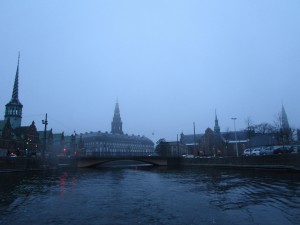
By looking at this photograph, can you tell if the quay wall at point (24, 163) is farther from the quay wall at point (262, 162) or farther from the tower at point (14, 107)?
the tower at point (14, 107)

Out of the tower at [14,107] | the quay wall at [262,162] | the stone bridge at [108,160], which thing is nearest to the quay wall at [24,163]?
the stone bridge at [108,160]

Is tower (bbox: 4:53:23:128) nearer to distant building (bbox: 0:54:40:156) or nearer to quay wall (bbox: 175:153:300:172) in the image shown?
distant building (bbox: 0:54:40:156)

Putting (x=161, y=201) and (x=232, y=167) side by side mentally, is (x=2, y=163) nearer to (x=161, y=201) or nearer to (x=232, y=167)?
(x=161, y=201)

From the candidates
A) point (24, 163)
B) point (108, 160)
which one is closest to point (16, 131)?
point (108, 160)

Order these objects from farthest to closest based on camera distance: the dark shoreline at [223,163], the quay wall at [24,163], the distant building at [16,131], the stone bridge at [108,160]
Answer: the distant building at [16,131], the stone bridge at [108,160], the quay wall at [24,163], the dark shoreline at [223,163]

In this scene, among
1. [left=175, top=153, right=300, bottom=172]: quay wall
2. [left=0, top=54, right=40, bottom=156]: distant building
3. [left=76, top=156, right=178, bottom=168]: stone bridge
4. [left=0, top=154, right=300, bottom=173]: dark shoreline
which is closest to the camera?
[left=175, top=153, right=300, bottom=172]: quay wall

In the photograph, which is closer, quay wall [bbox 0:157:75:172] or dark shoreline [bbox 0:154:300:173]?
dark shoreline [bbox 0:154:300:173]

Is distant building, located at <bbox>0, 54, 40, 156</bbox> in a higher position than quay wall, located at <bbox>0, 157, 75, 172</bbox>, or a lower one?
higher

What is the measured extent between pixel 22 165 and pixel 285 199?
5938cm

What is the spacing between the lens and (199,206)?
21.8 m

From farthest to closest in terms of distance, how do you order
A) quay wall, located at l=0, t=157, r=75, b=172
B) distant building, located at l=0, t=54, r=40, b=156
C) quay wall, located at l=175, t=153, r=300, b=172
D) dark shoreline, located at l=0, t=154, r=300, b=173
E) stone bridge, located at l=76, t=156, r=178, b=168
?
1. distant building, located at l=0, t=54, r=40, b=156
2. stone bridge, located at l=76, t=156, r=178, b=168
3. quay wall, located at l=0, t=157, r=75, b=172
4. dark shoreline, located at l=0, t=154, r=300, b=173
5. quay wall, located at l=175, t=153, r=300, b=172

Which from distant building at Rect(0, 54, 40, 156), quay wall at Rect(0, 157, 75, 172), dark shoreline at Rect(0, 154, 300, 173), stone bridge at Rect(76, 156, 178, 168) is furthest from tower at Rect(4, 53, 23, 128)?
quay wall at Rect(0, 157, 75, 172)

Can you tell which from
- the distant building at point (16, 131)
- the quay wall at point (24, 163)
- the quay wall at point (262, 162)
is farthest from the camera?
the distant building at point (16, 131)

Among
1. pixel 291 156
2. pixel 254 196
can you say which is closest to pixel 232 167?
pixel 291 156
